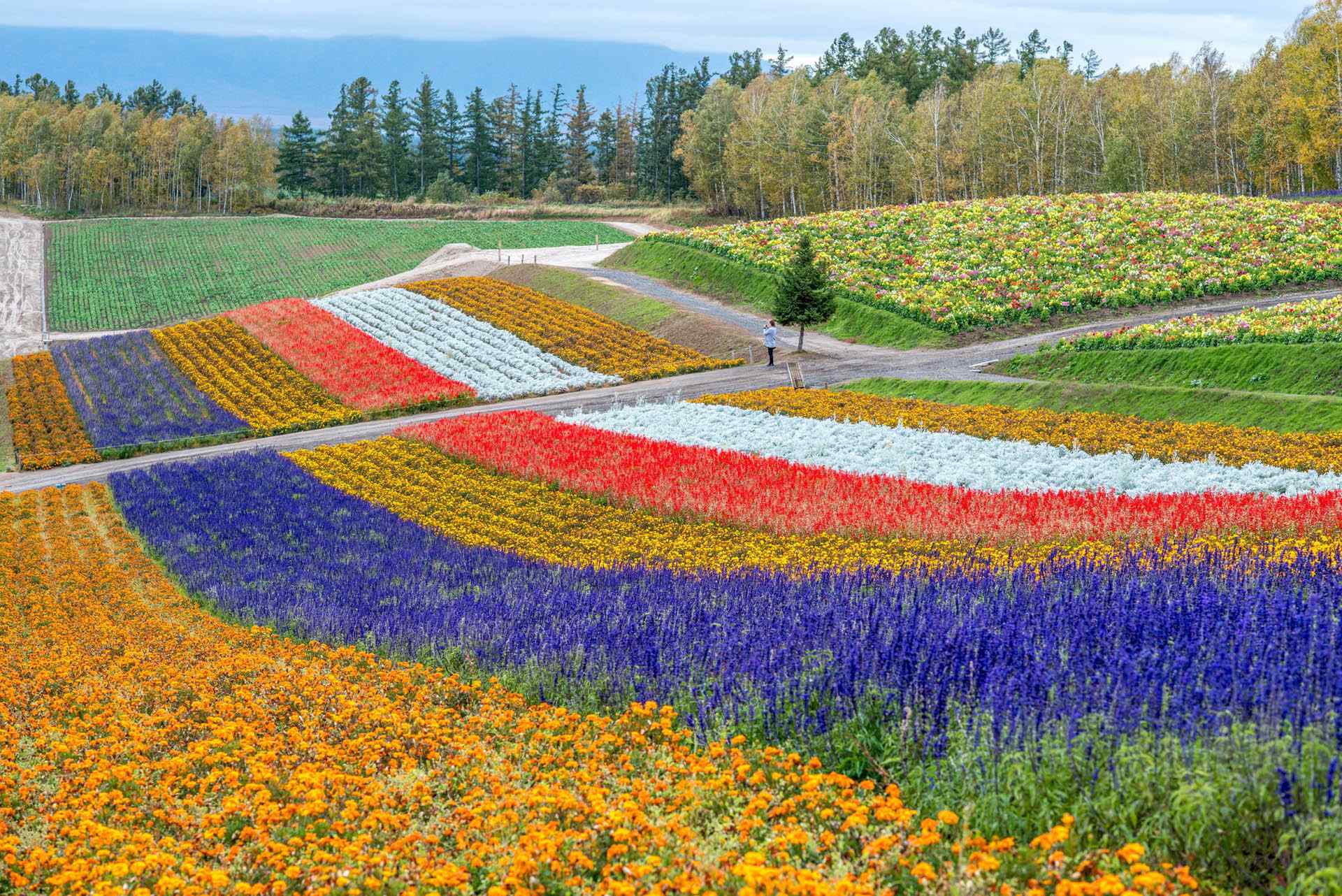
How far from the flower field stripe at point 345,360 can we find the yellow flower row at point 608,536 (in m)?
8.94

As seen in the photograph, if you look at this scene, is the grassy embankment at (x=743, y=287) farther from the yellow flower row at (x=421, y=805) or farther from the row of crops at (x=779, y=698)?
the yellow flower row at (x=421, y=805)

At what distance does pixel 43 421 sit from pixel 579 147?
10421 centimetres

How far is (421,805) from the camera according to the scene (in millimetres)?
7383

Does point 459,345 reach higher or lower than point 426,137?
lower

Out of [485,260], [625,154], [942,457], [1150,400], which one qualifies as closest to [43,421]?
[942,457]

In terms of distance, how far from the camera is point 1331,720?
6.12 m

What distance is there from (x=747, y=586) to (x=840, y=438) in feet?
47.5

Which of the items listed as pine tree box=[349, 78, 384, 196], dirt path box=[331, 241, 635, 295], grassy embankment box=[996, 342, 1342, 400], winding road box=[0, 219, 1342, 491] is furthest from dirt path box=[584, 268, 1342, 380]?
pine tree box=[349, 78, 384, 196]

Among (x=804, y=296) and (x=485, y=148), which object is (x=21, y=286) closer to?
(x=804, y=296)

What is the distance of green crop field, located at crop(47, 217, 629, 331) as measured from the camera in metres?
78.8

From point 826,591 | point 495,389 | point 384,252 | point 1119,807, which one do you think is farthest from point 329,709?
point 384,252

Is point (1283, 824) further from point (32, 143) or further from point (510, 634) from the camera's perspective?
point (32, 143)

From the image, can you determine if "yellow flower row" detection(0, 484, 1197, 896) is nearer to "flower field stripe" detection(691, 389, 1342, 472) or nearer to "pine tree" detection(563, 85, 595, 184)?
"flower field stripe" detection(691, 389, 1342, 472)

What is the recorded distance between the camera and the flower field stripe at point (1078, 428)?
22109mm
